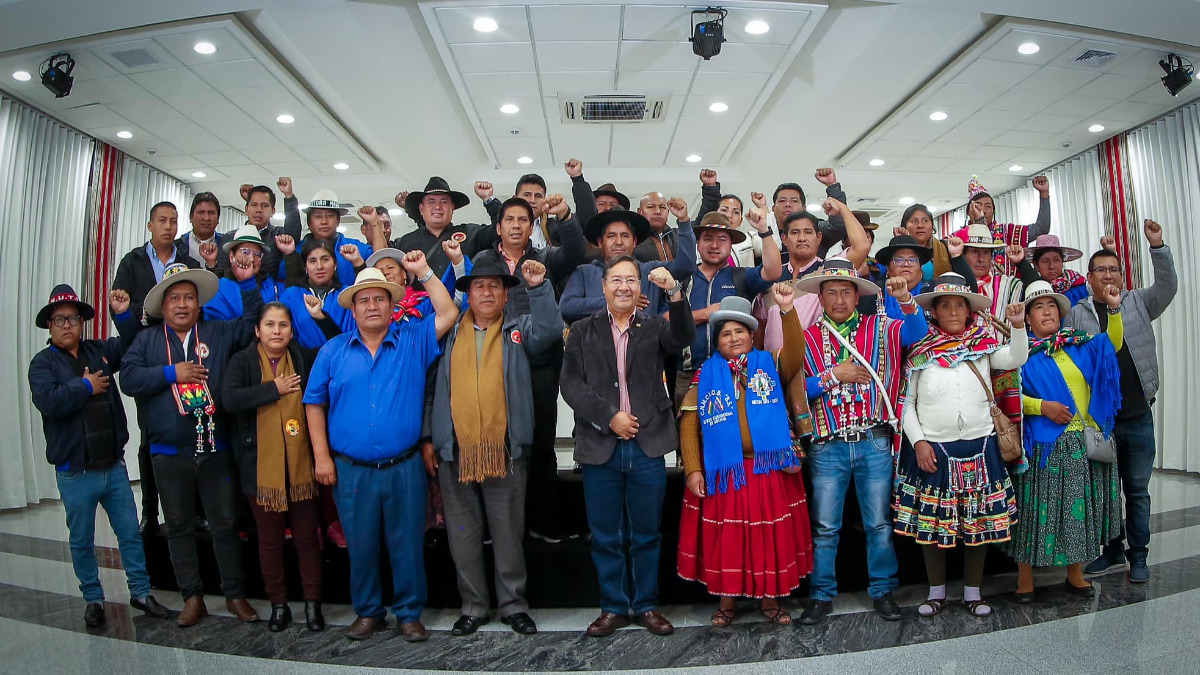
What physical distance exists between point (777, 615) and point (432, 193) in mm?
2963

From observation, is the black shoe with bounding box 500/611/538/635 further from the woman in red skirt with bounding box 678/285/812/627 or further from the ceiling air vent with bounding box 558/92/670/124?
the ceiling air vent with bounding box 558/92/670/124

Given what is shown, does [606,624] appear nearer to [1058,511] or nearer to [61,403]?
[1058,511]

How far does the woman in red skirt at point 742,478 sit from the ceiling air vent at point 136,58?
539 centimetres

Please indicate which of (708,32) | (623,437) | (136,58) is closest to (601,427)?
(623,437)

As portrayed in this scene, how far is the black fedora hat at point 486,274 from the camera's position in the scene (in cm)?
323

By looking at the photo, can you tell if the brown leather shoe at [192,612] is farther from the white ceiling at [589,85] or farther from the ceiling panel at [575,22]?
the ceiling panel at [575,22]

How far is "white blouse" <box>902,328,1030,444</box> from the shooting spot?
321 cm

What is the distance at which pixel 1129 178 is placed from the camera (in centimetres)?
780

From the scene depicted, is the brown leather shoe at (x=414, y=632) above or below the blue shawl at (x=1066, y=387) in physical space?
below

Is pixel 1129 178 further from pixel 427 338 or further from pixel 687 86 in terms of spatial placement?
pixel 427 338

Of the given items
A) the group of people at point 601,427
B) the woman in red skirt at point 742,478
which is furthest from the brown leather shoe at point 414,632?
the woman in red skirt at point 742,478

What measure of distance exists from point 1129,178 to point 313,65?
8.44 m

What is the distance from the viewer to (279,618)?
3277 mm

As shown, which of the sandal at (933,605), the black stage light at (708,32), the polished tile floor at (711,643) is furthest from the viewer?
the black stage light at (708,32)
